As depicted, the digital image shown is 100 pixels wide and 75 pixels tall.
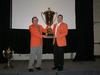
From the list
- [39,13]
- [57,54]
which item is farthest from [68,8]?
[57,54]

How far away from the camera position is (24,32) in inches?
345

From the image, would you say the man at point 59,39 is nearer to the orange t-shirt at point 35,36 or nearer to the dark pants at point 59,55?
the dark pants at point 59,55

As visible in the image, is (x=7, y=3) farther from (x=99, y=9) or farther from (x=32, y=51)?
(x=99, y=9)

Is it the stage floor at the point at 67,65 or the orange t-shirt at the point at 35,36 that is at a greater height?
the orange t-shirt at the point at 35,36

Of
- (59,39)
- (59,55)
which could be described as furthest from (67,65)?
(59,39)

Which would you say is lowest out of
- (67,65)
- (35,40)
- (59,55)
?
(67,65)

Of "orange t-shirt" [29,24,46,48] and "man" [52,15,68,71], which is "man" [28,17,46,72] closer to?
"orange t-shirt" [29,24,46,48]

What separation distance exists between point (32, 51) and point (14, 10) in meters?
2.15

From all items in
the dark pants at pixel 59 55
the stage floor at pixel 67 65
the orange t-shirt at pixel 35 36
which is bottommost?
the stage floor at pixel 67 65

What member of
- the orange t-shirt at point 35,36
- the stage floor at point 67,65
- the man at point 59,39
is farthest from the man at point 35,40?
the stage floor at point 67,65

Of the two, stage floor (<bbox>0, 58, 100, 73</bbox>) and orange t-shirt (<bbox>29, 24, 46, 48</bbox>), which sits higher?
orange t-shirt (<bbox>29, 24, 46, 48</bbox>)

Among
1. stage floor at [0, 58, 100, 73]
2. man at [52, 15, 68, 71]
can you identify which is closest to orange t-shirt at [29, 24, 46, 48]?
man at [52, 15, 68, 71]

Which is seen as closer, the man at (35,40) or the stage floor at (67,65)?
the man at (35,40)

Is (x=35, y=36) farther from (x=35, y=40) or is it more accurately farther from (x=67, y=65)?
(x=67, y=65)
